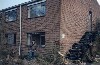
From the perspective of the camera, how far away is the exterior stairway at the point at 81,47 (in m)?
18.8

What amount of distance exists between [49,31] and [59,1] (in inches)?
117

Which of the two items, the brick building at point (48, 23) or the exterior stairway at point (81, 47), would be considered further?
the brick building at point (48, 23)

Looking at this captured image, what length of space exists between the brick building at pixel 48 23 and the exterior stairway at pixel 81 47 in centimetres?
44

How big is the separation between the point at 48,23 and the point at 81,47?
3848mm

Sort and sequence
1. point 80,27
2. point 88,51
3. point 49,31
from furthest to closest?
point 80,27 → point 49,31 → point 88,51

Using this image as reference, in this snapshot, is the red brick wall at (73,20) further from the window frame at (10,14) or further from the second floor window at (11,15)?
the second floor window at (11,15)

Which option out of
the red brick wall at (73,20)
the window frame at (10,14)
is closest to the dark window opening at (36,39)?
the red brick wall at (73,20)

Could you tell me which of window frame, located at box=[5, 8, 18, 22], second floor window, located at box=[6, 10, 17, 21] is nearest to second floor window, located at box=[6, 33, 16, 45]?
window frame, located at box=[5, 8, 18, 22]

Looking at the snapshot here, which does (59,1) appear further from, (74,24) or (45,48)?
(45,48)

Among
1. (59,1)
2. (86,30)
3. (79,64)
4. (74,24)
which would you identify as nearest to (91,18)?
(86,30)

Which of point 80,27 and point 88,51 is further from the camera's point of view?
point 80,27

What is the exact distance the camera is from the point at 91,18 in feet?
79.6

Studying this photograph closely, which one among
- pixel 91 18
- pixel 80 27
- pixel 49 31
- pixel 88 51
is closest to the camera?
pixel 88 51

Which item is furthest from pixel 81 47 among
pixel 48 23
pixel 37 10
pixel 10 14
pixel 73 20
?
pixel 10 14
